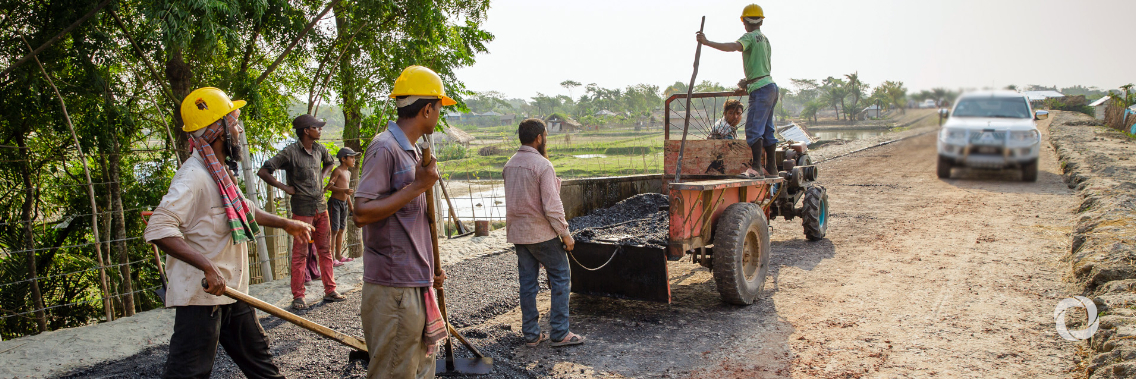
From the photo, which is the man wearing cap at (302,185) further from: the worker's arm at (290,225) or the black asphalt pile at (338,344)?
the worker's arm at (290,225)

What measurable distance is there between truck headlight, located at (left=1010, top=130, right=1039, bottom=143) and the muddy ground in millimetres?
1684

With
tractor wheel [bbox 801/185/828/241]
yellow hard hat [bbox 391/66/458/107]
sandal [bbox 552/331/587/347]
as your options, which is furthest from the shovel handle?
tractor wheel [bbox 801/185/828/241]

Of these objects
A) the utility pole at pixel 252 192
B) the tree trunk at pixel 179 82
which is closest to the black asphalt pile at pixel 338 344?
the utility pole at pixel 252 192

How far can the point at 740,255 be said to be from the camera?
5.16 metres

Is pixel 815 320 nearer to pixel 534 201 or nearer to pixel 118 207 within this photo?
pixel 534 201

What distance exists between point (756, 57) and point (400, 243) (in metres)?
4.27

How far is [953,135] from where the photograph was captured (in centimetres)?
124

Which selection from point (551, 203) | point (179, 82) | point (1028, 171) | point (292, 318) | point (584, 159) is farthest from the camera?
point (584, 159)

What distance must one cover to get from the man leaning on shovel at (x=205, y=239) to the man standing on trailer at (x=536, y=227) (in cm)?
176

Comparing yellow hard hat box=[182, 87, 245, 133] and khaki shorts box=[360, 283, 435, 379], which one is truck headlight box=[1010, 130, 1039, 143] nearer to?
khaki shorts box=[360, 283, 435, 379]

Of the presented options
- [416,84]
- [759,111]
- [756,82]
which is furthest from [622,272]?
[416,84]

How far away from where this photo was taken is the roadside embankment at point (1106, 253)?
3.93 m

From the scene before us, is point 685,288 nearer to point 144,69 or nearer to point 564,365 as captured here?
point 564,365

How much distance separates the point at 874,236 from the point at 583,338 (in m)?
5.52
